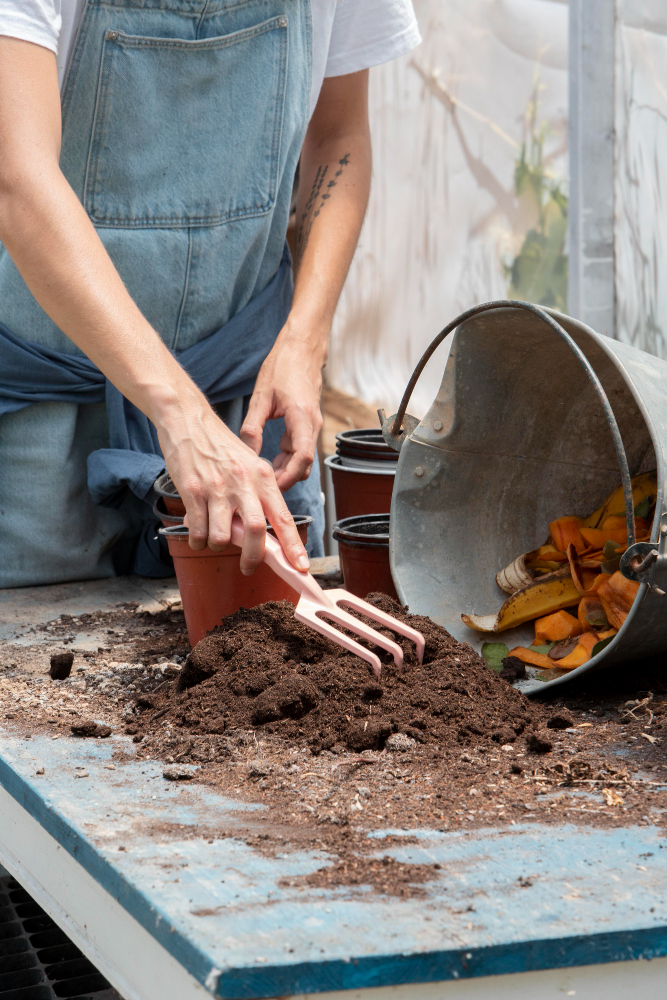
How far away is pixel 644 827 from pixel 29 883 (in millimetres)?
606

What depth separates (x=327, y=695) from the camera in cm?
114

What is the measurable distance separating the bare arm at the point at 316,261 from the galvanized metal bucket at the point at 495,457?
163mm

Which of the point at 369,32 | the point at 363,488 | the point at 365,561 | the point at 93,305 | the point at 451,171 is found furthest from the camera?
the point at 451,171

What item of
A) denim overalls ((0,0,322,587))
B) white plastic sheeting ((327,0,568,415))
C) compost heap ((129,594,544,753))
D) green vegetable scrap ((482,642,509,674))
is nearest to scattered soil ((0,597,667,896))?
compost heap ((129,594,544,753))

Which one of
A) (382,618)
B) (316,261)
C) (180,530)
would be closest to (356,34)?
(316,261)

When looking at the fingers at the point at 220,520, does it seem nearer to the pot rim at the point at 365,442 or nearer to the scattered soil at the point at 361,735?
the scattered soil at the point at 361,735

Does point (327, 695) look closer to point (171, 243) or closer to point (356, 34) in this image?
point (171, 243)

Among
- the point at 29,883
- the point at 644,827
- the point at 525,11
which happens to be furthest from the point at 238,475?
the point at 525,11

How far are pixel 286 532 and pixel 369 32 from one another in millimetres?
1075

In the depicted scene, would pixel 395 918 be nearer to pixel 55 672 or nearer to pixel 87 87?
pixel 55 672

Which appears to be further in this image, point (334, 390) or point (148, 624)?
point (334, 390)

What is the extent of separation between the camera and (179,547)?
1400mm

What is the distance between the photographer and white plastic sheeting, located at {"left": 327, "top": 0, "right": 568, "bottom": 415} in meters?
2.82

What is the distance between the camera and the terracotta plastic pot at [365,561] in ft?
5.23
